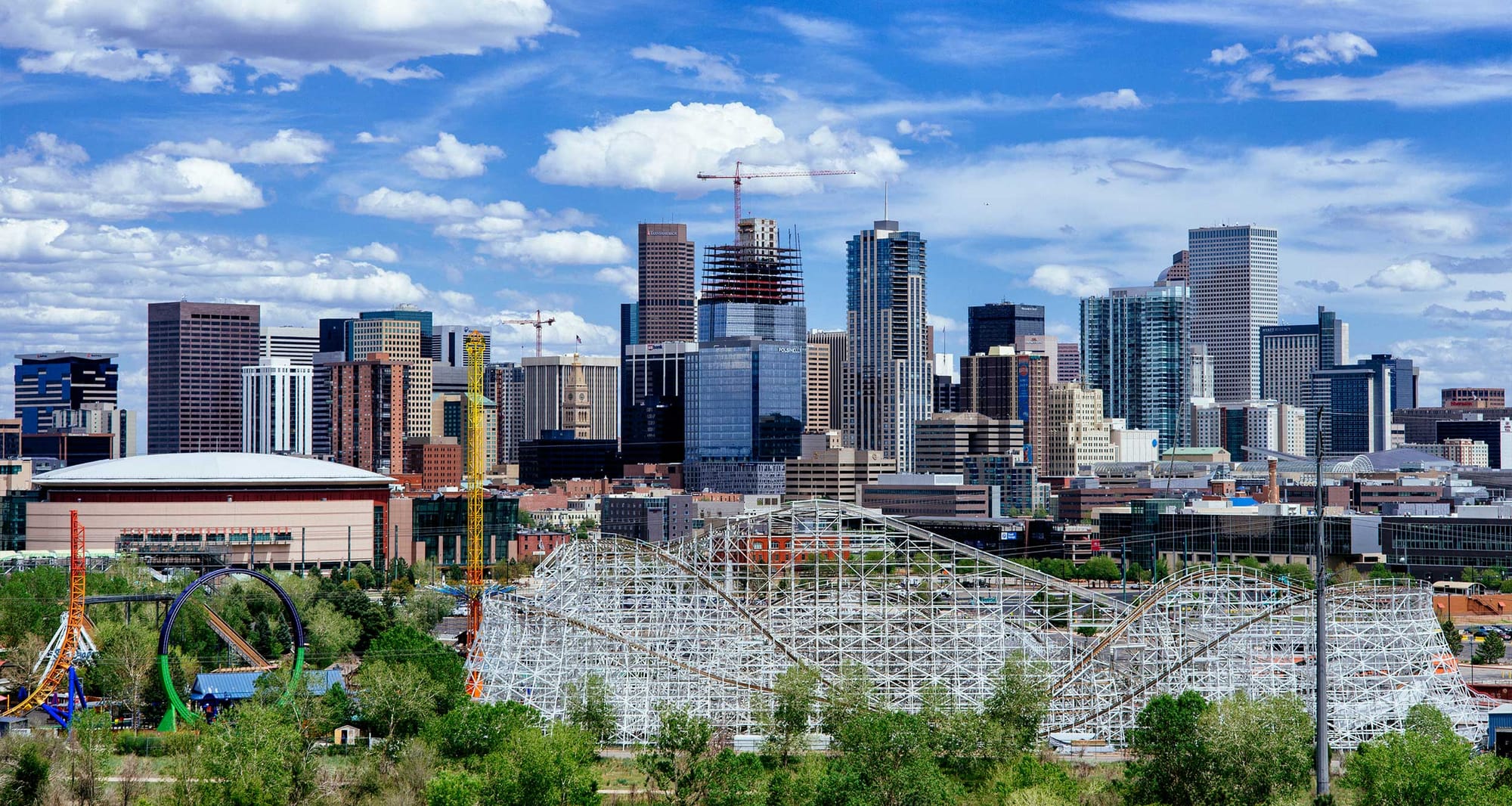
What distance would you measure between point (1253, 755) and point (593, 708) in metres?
24.3

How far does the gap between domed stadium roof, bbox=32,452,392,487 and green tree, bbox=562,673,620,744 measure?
83246mm

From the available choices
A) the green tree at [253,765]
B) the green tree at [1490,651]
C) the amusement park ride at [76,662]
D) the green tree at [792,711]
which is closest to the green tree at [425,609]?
the amusement park ride at [76,662]

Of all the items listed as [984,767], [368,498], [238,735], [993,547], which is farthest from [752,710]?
[993,547]

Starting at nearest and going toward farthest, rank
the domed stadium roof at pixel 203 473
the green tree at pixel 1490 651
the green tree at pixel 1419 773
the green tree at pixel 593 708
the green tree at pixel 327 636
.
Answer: the green tree at pixel 1419 773, the green tree at pixel 593 708, the green tree at pixel 1490 651, the green tree at pixel 327 636, the domed stadium roof at pixel 203 473

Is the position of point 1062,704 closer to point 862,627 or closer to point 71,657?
point 862,627

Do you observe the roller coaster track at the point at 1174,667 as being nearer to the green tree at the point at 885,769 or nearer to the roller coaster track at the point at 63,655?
the green tree at the point at 885,769

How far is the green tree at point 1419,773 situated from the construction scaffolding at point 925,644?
35.7 ft

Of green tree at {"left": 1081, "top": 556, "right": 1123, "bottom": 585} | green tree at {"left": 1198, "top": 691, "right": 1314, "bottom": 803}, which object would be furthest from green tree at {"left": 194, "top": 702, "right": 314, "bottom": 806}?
green tree at {"left": 1081, "top": 556, "right": 1123, "bottom": 585}

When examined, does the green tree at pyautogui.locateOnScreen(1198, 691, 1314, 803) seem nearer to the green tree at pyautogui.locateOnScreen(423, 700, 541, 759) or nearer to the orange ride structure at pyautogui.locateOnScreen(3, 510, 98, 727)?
the green tree at pyautogui.locateOnScreen(423, 700, 541, 759)

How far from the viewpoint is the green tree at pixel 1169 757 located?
190 ft

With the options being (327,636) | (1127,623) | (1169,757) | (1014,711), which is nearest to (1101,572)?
(327,636)

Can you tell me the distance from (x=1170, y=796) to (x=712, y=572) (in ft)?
94.1

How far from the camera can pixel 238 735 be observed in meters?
57.6

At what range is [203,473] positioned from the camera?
147500 millimetres
